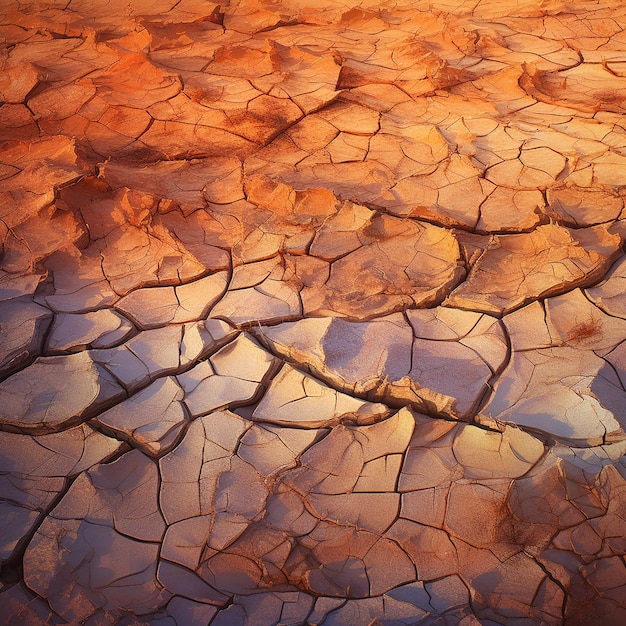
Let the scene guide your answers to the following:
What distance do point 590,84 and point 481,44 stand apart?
32.2 inches

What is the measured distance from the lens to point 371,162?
10.9 ft

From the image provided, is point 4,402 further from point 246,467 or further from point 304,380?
point 304,380

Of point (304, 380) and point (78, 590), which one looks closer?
→ point (78, 590)

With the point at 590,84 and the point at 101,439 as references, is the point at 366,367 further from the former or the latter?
the point at 590,84

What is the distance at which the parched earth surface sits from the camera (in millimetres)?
1826

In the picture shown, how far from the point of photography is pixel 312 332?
8.19 feet

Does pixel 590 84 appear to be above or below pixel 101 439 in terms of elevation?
above

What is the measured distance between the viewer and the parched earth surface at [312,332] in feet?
5.99

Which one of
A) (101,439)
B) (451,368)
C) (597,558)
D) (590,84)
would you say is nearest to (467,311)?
(451,368)

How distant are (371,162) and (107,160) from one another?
141 cm

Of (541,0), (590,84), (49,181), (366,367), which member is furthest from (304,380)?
(541,0)

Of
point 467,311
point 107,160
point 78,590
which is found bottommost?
point 78,590

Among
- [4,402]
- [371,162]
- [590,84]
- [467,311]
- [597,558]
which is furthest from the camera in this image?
[590,84]

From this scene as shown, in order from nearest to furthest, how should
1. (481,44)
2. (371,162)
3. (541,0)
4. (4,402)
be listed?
(4,402), (371,162), (481,44), (541,0)
